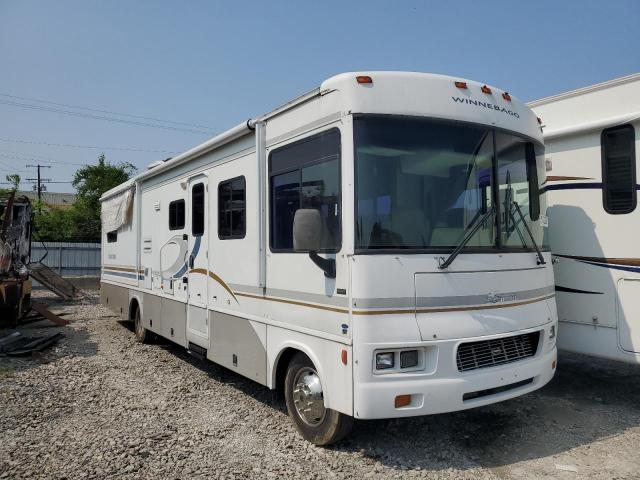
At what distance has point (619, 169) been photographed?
16.9 feet

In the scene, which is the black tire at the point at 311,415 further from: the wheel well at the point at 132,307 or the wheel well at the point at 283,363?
the wheel well at the point at 132,307

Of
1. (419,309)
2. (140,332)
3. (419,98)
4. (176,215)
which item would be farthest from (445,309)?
(140,332)

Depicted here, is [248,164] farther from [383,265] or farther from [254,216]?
[383,265]

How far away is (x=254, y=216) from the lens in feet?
16.5

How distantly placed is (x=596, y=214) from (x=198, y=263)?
4.48m

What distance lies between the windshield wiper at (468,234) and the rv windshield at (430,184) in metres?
0.03

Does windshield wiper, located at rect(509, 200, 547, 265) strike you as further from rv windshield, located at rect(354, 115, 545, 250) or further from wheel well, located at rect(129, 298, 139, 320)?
wheel well, located at rect(129, 298, 139, 320)

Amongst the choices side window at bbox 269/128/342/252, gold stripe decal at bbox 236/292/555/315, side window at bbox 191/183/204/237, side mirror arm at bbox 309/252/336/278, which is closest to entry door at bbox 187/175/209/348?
side window at bbox 191/183/204/237

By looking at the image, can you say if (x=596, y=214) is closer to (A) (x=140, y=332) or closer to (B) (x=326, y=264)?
(B) (x=326, y=264)

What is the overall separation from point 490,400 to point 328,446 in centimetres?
134

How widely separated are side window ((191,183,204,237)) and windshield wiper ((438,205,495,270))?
3.39 m

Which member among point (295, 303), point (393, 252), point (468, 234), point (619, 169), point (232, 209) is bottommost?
point (295, 303)

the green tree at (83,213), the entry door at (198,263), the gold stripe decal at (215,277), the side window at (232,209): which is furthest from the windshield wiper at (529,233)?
the green tree at (83,213)

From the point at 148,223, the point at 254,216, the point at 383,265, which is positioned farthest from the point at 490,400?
the point at 148,223
